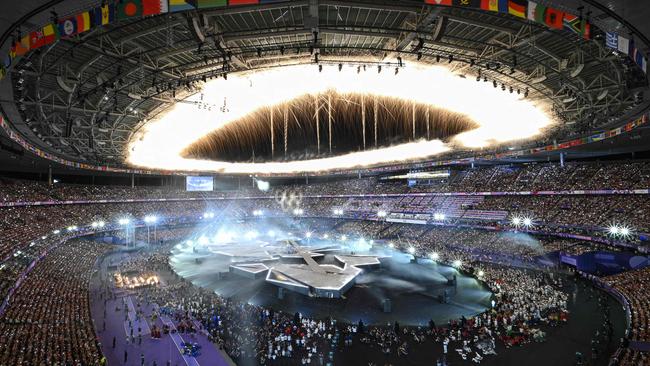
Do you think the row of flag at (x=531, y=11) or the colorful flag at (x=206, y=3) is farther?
the row of flag at (x=531, y=11)

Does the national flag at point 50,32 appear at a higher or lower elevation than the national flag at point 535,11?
lower

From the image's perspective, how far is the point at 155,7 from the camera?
8.01 meters

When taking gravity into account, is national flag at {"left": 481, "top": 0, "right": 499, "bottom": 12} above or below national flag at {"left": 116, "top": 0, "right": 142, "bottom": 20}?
above

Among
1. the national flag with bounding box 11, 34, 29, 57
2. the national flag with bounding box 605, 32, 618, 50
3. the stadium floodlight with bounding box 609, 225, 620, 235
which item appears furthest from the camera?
the stadium floodlight with bounding box 609, 225, 620, 235

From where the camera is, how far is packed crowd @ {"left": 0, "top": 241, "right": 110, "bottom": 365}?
1408 cm

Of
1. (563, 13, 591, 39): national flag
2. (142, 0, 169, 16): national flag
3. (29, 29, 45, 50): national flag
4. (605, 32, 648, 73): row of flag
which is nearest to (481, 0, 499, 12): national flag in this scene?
(563, 13, 591, 39): national flag

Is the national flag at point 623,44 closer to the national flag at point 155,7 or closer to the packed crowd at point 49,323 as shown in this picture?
the national flag at point 155,7

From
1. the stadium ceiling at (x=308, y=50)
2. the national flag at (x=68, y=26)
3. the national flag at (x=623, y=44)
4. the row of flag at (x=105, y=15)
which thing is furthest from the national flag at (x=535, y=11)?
the national flag at (x=68, y=26)

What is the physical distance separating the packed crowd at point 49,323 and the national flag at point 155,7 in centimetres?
1461

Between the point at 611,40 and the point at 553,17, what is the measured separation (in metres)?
2.84

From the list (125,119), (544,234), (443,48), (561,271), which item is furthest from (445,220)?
(125,119)

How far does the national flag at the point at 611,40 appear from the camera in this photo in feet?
32.3

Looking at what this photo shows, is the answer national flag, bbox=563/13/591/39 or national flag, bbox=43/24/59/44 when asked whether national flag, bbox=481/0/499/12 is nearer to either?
national flag, bbox=563/13/591/39

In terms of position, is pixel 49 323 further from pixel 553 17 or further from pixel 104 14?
pixel 553 17
